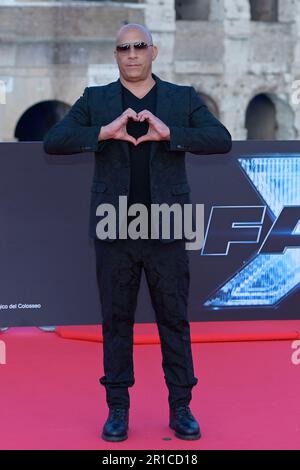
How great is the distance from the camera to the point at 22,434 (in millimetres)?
4488

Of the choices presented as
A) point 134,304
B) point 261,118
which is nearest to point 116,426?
Answer: point 134,304

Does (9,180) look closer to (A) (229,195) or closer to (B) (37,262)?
(B) (37,262)

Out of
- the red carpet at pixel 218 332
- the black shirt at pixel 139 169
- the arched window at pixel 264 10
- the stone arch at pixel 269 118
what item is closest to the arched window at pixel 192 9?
the arched window at pixel 264 10

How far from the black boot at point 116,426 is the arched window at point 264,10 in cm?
2071

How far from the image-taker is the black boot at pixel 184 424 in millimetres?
4359

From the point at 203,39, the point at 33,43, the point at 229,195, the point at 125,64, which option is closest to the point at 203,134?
the point at 125,64

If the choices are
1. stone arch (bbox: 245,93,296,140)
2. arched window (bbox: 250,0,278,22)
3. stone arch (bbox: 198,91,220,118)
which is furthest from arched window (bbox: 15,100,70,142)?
arched window (bbox: 250,0,278,22)

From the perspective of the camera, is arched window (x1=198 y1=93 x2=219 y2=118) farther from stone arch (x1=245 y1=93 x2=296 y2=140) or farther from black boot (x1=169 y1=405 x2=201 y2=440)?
black boot (x1=169 y1=405 x2=201 y2=440)

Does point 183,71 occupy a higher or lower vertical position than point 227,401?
higher

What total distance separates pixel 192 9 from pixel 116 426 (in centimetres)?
2096

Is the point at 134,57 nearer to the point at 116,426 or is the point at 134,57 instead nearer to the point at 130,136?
the point at 130,136

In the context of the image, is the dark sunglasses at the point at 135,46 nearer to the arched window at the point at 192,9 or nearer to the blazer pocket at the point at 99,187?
the blazer pocket at the point at 99,187

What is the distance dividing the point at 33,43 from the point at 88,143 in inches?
688
